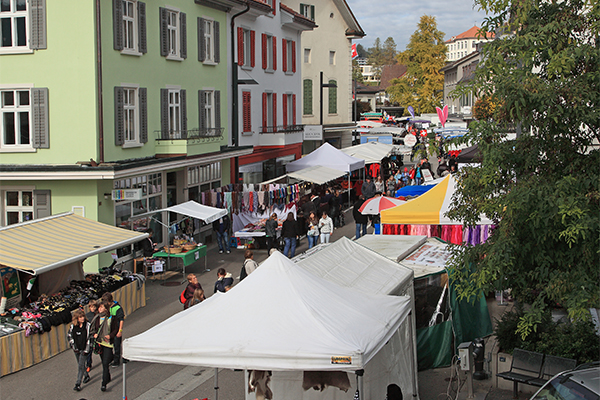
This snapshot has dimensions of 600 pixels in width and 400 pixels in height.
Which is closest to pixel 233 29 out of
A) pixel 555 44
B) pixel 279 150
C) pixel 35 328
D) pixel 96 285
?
pixel 279 150

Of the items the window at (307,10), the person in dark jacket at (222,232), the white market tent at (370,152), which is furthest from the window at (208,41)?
the window at (307,10)

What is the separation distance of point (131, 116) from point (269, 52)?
13.5 meters

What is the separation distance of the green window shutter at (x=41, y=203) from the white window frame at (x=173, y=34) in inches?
244

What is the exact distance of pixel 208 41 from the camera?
24.2m

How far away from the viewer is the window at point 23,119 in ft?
55.3

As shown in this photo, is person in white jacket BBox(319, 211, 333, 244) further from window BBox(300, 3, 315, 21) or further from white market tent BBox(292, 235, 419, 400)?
window BBox(300, 3, 315, 21)

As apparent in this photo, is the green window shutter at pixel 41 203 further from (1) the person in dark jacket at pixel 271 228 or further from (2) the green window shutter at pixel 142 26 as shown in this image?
(1) the person in dark jacket at pixel 271 228

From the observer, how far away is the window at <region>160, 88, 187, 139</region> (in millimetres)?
20453

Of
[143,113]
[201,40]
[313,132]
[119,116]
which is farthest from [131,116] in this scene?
[313,132]

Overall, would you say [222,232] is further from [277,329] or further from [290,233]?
[277,329]

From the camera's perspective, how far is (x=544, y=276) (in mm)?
7117

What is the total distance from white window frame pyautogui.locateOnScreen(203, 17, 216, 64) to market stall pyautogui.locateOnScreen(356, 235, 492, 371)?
555 inches

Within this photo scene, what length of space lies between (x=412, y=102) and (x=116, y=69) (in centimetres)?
6582

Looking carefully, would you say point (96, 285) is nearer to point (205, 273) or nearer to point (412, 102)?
point (205, 273)
